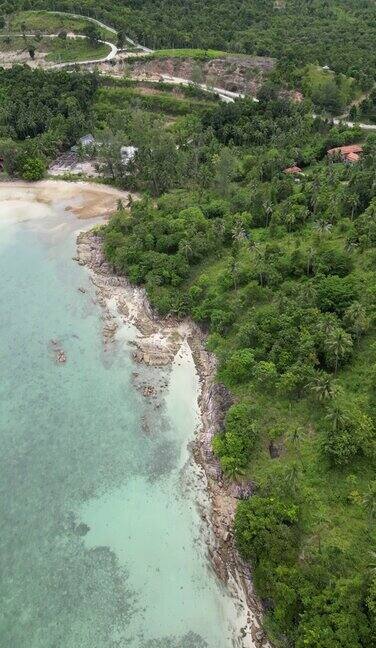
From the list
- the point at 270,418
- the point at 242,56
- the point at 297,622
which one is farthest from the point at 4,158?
the point at 297,622

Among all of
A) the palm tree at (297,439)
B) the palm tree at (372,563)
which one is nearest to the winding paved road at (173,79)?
the palm tree at (297,439)

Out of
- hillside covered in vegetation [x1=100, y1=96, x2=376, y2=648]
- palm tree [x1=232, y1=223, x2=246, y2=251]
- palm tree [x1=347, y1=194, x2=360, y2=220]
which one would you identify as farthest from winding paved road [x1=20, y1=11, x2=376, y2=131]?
palm tree [x1=232, y1=223, x2=246, y2=251]

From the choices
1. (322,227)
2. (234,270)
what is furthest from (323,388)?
(322,227)

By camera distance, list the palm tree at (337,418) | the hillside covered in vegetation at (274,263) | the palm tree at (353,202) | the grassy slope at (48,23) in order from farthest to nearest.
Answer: the grassy slope at (48,23)
the palm tree at (353,202)
the palm tree at (337,418)
the hillside covered in vegetation at (274,263)

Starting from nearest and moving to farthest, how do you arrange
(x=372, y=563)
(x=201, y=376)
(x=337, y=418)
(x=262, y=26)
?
(x=372, y=563) < (x=337, y=418) < (x=201, y=376) < (x=262, y=26)

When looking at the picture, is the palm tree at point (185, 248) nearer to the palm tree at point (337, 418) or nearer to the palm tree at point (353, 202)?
the palm tree at point (353, 202)

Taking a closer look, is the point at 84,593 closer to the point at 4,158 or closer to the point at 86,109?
the point at 4,158

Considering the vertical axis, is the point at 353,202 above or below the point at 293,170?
above

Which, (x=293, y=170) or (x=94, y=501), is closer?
(x=94, y=501)

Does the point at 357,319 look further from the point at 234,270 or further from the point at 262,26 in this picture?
the point at 262,26
